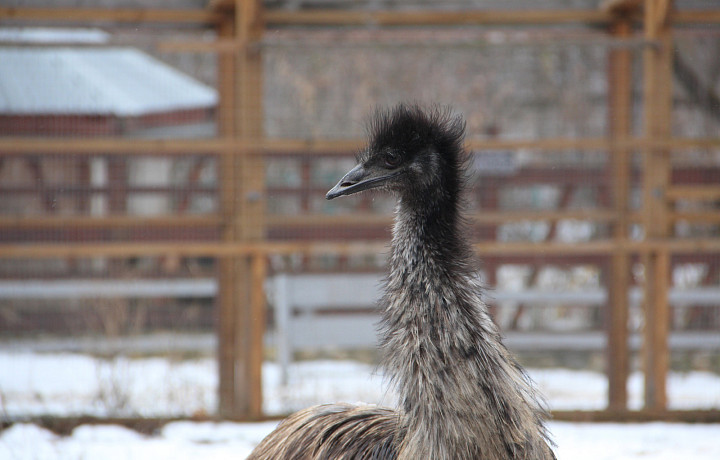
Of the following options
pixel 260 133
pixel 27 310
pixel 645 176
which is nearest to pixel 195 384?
pixel 27 310

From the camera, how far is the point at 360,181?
3.45 meters

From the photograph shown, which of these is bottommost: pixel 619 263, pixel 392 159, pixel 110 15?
pixel 619 263

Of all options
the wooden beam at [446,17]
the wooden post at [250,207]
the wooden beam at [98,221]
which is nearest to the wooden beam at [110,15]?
the wooden post at [250,207]

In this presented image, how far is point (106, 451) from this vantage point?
5.29m

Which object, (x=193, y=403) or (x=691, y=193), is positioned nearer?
(x=691, y=193)

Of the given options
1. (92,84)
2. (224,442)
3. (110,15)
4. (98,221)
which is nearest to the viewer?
(224,442)

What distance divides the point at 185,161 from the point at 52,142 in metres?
4.23

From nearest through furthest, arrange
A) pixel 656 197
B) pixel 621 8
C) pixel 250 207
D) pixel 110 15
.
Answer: pixel 250 207 → pixel 656 197 → pixel 110 15 → pixel 621 8

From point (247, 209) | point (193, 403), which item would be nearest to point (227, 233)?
point (247, 209)

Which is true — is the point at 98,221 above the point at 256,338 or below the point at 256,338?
above

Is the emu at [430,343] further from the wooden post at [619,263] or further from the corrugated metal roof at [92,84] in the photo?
the wooden post at [619,263]

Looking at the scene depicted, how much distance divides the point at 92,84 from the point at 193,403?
560cm

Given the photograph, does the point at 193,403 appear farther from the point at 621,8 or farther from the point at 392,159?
the point at 621,8

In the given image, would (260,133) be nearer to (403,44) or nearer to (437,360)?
(403,44)
